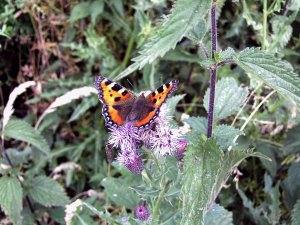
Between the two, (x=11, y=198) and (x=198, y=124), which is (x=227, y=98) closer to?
(x=198, y=124)

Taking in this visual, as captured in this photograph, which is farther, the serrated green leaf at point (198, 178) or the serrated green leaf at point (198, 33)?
the serrated green leaf at point (198, 33)

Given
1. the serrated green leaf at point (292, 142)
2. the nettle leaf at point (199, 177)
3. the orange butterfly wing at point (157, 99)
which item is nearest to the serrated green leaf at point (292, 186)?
the serrated green leaf at point (292, 142)

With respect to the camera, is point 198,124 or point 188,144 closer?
point 188,144

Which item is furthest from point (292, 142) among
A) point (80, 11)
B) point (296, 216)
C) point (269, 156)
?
point (80, 11)

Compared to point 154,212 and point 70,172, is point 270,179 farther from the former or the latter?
point 70,172

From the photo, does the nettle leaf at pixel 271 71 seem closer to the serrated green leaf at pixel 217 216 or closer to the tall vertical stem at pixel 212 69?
the tall vertical stem at pixel 212 69

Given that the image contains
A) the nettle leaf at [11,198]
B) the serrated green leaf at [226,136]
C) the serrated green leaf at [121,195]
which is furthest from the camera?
the serrated green leaf at [121,195]

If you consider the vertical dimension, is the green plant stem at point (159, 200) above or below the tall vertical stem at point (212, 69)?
below

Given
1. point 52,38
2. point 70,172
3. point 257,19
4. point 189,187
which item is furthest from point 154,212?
point 52,38
